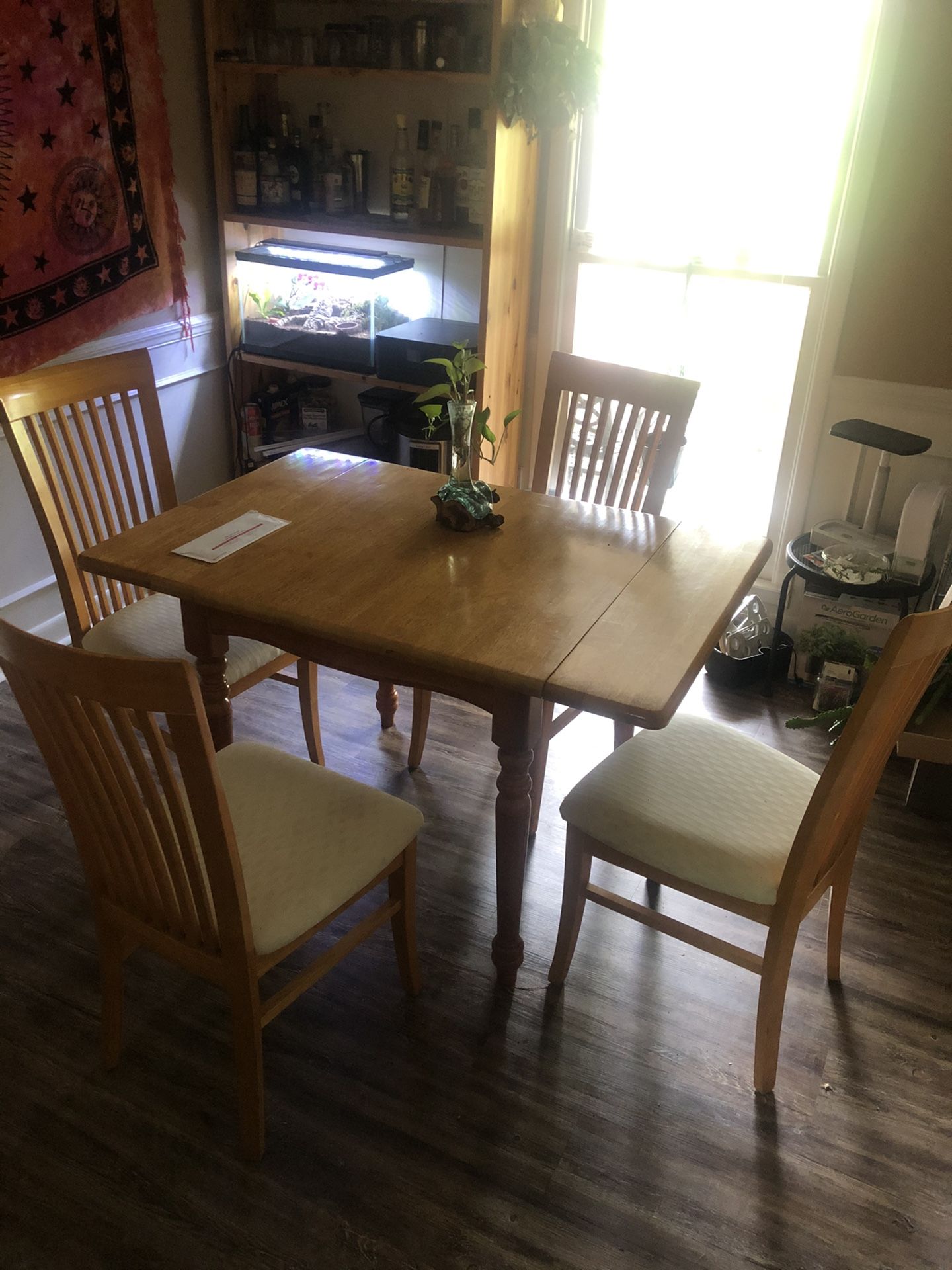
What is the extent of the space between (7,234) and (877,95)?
2284 millimetres

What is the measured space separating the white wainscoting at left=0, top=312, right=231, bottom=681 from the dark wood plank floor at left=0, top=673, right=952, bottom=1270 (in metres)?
0.92

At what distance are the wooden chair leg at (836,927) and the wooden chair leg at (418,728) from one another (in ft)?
3.30

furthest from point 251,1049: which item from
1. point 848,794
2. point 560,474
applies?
point 560,474

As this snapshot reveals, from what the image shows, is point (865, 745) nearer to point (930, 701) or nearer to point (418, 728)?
point (930, 701)

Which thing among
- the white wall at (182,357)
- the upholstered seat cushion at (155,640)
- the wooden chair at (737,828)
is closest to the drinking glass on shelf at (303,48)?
the white wall at (182,357)

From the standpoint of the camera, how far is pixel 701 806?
1.70 m

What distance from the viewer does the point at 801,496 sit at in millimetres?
3070

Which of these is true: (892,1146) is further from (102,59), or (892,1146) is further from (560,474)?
(102,59)

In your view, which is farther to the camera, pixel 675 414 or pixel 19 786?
pixel 19 786

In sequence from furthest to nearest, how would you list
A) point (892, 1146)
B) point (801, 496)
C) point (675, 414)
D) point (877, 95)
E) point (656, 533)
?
point (801, 496), point (877, 95), point (675, 414), point (656, 533), point (892, 1146)

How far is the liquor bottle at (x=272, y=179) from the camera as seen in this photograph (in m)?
3.14

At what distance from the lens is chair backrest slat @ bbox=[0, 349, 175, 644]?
2.06m

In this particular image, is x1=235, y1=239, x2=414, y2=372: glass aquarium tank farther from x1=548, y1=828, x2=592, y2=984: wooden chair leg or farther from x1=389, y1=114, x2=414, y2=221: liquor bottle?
x1=548, y1=828, x2=592, y2=984: wooden chair leg

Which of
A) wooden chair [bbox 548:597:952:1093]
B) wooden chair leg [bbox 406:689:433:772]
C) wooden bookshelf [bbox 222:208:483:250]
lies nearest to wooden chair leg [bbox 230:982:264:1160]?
wooden chair [bbox 548:597:952:1093]
